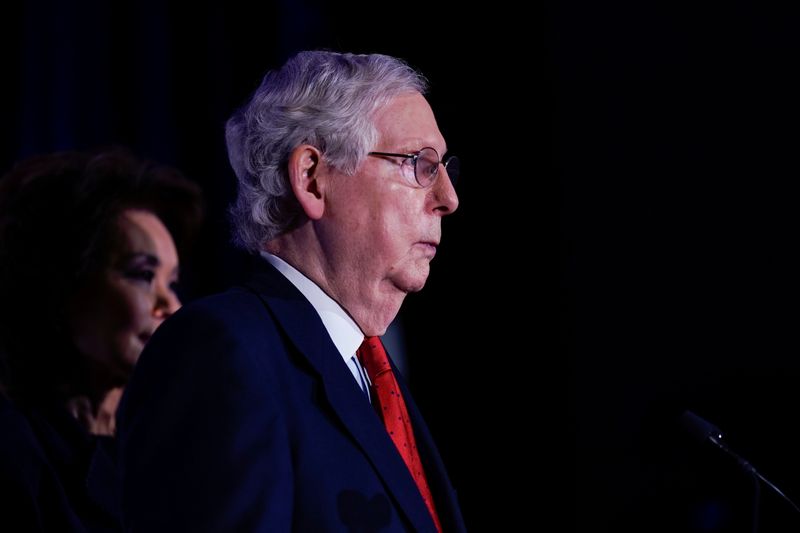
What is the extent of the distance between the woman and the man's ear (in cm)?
99

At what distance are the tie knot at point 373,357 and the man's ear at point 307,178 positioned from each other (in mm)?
281

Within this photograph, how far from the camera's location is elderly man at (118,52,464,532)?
1162 mm

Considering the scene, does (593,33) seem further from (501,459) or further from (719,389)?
(501,459)

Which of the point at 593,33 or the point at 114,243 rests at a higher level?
the point at 593,33

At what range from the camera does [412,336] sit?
119 inches

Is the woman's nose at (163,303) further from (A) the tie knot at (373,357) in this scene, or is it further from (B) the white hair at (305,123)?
(A) the tie knot at (373,357)

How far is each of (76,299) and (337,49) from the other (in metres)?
1.27

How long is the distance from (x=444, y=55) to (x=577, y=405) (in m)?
1.29

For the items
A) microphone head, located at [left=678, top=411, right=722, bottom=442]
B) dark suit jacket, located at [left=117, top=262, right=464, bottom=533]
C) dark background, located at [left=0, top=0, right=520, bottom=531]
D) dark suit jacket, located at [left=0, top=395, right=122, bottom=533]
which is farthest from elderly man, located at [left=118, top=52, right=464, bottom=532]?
dark background, located at [left=0, top=0, right=520, bottom=531]

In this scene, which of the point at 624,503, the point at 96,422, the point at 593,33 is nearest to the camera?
the point at 96,422

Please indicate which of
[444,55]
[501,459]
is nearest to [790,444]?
[501,459]

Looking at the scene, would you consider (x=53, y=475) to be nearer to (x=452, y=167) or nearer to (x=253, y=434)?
(x=253, y=434)

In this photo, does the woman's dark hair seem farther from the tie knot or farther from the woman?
the tie knot

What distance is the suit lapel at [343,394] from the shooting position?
4.35ft
